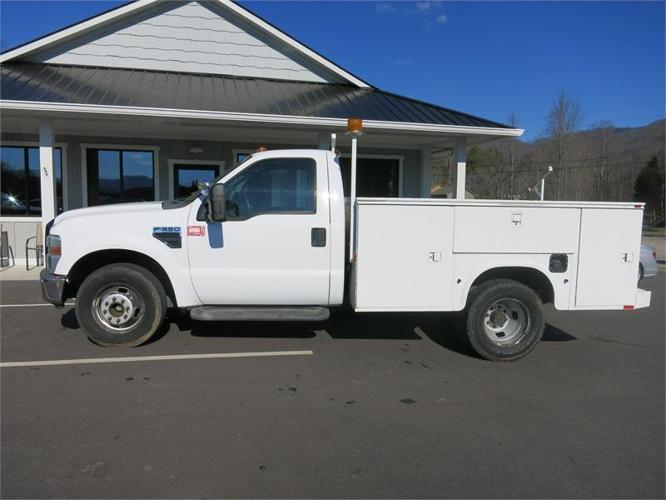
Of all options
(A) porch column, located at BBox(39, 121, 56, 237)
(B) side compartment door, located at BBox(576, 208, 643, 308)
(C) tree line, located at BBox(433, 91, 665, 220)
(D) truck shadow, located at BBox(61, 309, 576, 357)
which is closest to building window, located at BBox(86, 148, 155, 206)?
(A) porch column, located at BBox(39, 121, 56, 237)

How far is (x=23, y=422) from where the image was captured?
3592mm

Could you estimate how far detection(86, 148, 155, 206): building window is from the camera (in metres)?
13.0

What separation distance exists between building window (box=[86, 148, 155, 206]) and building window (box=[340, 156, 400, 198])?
5.32m

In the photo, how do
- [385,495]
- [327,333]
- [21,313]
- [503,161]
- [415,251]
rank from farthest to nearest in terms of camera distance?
1. [503,161]
2. [21,313]
3. [327,333]
4. [415,251]
5. [385,495]

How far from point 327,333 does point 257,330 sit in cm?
87

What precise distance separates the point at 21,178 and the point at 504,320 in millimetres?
12524

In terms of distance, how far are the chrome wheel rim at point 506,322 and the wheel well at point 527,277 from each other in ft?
1.01

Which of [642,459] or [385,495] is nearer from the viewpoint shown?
[385,495]

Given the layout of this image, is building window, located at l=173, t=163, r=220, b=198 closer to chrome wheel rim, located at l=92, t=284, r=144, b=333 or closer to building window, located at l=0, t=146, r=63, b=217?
building window, located at l=0, t=146, r=63, b=217

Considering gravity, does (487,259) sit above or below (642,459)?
above

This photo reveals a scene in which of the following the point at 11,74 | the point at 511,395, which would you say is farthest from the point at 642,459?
the point at 11,74

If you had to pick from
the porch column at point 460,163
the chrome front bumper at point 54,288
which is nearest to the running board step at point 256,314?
the chrome front bumper at point 54,288

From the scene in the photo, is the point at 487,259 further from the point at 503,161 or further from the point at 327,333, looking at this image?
the point at 503,161

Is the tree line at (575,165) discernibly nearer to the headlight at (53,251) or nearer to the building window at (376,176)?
the building window at (376,176)
